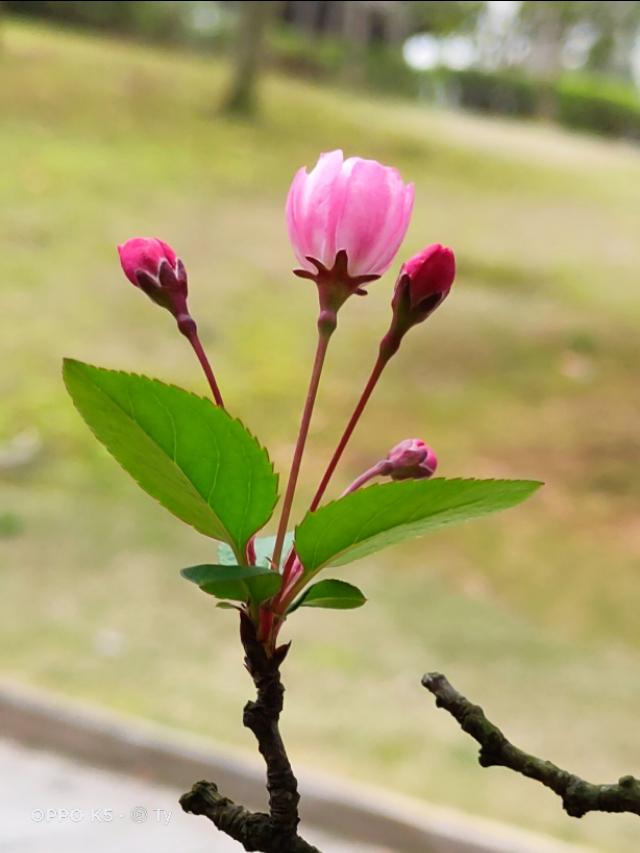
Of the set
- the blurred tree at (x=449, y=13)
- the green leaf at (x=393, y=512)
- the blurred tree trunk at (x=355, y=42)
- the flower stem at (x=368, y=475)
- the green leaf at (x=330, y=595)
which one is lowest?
the green leaf at (x=330, y=595)

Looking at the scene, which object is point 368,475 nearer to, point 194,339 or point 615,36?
point 194,339

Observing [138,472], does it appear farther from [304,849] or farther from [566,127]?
[566,127]

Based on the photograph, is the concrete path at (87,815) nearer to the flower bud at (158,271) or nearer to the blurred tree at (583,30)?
the flower bud at (158,271)

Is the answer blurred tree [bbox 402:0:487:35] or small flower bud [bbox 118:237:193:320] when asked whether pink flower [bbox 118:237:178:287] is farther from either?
blurred tree [bbox 402:0:487:35]

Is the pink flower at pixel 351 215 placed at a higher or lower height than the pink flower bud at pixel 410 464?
higher

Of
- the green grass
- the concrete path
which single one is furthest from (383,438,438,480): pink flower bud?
the green grass

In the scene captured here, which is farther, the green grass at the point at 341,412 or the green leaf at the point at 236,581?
the green grass at the point at 341,412

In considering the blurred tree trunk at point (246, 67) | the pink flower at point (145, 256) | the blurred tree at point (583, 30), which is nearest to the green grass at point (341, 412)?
the blurred tree trunk at point (246, 67)

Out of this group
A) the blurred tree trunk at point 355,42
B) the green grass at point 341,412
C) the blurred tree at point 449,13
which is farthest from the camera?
the blurred tree trunk at point 355,42

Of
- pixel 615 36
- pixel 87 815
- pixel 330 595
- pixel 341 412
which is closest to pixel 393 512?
pixel 330 595
